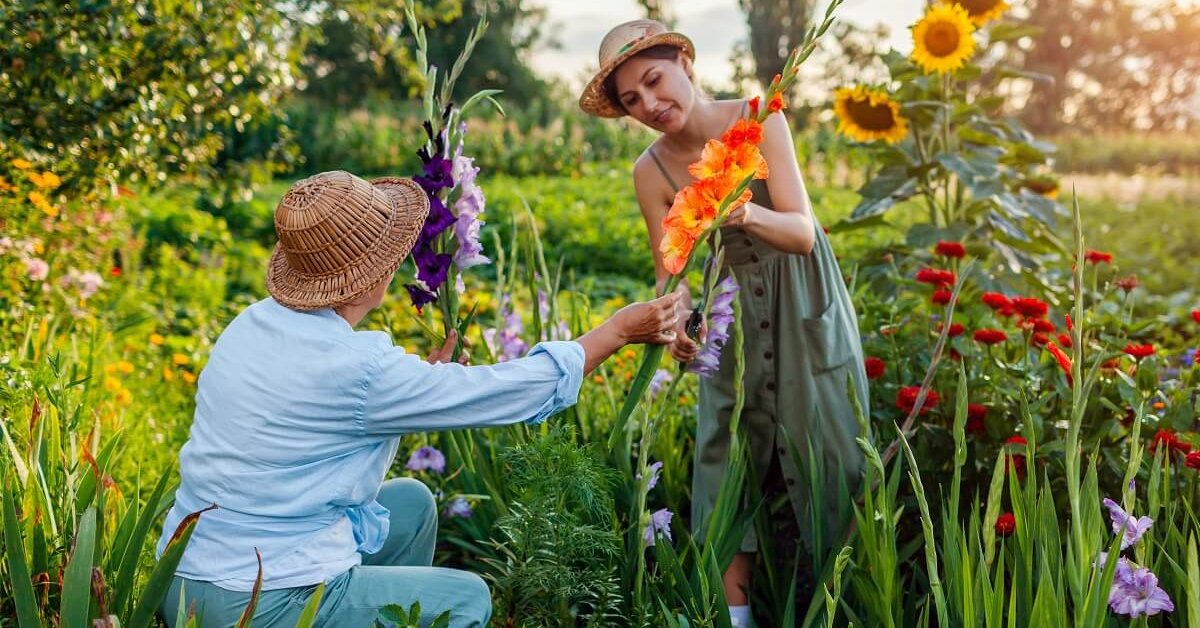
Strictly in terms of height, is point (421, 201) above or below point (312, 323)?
above

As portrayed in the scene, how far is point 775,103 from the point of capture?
1.76 metres

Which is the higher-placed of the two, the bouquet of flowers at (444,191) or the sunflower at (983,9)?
the sunflower at (983,9)

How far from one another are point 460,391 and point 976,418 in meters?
1.34

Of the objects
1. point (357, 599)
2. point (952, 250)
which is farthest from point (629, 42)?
point (357, 599)

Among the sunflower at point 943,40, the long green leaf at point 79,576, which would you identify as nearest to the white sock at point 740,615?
the long green leaf at point 79,576

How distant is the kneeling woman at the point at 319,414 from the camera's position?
170cm

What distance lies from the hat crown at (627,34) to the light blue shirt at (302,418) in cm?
76

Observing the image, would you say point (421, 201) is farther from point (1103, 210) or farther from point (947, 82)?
point (1103, 210)

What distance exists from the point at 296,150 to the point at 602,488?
3.13 metres

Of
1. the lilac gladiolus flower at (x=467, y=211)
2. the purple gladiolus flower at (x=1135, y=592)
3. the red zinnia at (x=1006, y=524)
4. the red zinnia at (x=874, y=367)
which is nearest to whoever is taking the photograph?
the purple gladiolus flower at (x=1135, y=592)

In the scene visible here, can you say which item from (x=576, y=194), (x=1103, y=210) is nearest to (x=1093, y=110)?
(x=1103, y=210)

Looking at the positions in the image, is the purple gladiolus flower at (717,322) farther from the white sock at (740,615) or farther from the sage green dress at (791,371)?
the white sock at (740,615)

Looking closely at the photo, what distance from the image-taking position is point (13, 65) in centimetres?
316

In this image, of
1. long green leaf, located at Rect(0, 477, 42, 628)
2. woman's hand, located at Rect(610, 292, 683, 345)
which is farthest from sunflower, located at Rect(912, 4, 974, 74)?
long green leaf, located at Rect(0, 477, 42, 628)
